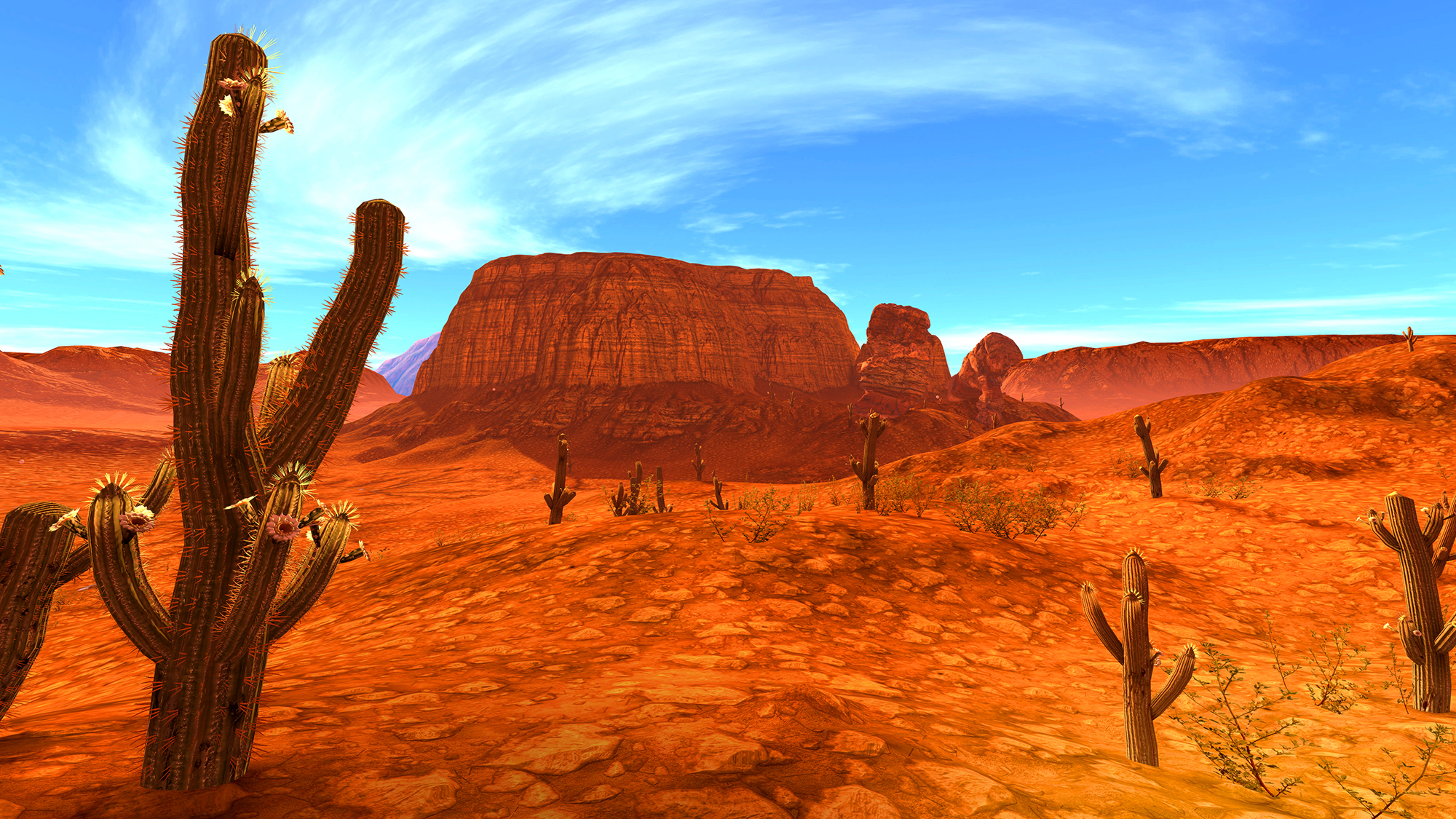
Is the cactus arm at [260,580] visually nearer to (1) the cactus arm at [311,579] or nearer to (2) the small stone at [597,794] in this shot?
(1) the cactus arm at [311,579]

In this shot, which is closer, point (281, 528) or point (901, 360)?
point (281, 528)

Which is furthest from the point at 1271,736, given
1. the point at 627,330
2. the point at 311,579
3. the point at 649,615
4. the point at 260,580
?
the point at 627,330

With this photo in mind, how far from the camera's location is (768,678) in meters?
4.78

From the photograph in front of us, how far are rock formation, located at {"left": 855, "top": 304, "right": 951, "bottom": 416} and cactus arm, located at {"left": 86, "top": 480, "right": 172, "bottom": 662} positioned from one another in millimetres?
71434

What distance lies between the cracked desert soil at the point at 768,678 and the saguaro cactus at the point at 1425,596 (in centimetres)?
29

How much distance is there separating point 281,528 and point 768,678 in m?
3.30

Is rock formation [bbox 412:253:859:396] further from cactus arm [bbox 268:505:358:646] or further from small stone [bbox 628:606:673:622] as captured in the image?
cactus arm [bbox 268:505:358:646]

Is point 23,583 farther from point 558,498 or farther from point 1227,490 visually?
point 1227,490

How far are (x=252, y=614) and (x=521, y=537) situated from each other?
763 centimetres

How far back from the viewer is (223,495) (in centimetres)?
304

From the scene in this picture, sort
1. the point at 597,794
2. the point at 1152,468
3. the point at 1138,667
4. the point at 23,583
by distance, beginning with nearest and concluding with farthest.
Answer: the point at 597,794, the point at 23,583, the point at 1138,667, the point at 1152,468

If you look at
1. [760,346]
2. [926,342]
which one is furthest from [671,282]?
[926,342]

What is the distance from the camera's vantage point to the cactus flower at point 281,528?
288cm

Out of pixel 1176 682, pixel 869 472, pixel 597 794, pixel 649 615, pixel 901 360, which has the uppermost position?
pixel 901 360
